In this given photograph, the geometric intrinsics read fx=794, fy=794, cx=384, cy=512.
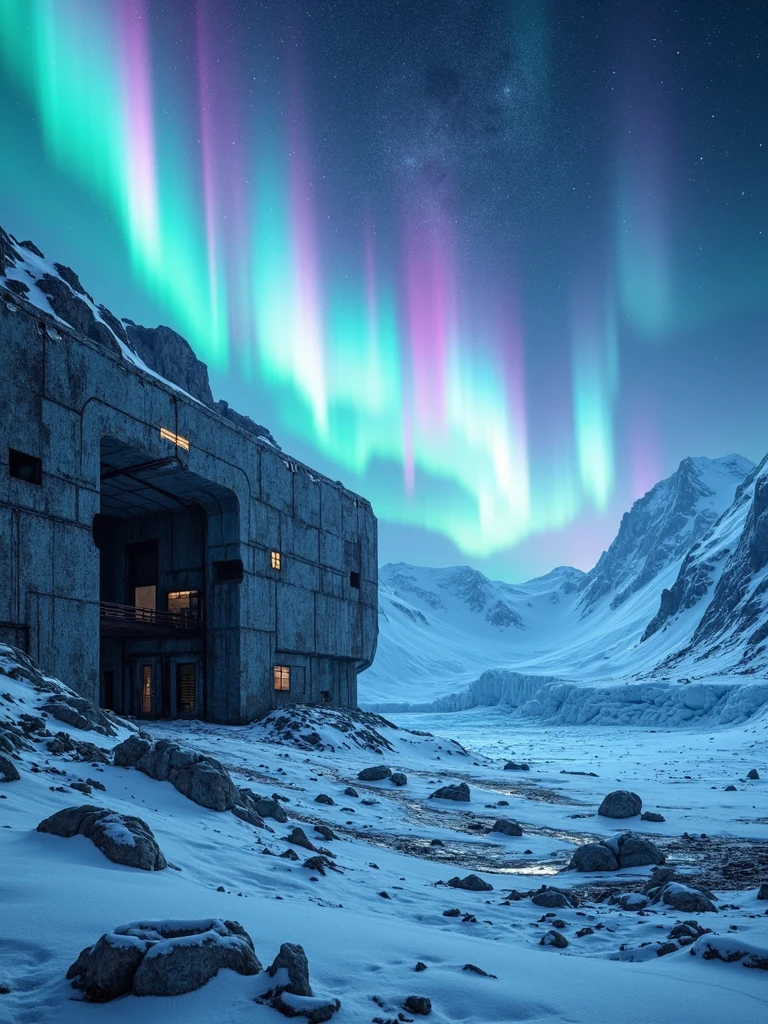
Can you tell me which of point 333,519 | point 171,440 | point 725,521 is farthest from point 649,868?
point 725,521

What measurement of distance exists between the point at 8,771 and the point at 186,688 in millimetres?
23492

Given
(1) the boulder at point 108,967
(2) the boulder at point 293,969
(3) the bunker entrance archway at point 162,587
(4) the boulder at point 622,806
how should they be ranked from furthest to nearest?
(3) the bunker entrance archway at point 162,587 < (4) the boulder at point 622,806 < (2) the boulder at point 293,969 < (1) the boulder at point 108,967

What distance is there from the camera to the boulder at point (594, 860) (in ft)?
38.6

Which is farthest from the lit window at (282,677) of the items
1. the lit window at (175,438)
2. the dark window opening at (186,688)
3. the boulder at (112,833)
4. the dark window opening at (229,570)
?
the boulder at (112,833)

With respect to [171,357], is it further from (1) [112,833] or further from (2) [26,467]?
(1) [112,833]

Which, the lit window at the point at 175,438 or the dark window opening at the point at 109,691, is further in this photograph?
the dark window opening at the point at 109,691

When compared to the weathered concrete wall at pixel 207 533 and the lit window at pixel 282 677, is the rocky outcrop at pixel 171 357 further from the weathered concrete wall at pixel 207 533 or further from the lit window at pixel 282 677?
the lit window at pixel 282 677

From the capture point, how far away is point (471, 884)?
10.1 meters

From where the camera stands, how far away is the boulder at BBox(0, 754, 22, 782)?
973cm

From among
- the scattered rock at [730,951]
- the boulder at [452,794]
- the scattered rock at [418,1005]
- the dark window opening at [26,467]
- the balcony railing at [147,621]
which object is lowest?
the boulder at [452,794]

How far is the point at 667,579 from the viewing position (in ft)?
615

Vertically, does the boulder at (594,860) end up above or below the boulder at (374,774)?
above

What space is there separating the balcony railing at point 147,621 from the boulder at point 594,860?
67.1 ft

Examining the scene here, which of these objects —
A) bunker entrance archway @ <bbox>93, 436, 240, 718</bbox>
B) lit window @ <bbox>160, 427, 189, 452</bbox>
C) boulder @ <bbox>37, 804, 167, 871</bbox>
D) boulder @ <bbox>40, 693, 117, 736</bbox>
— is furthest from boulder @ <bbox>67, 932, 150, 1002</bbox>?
bunker entrance archway @ <bbox>93, 436, 240, 718</bbox>
